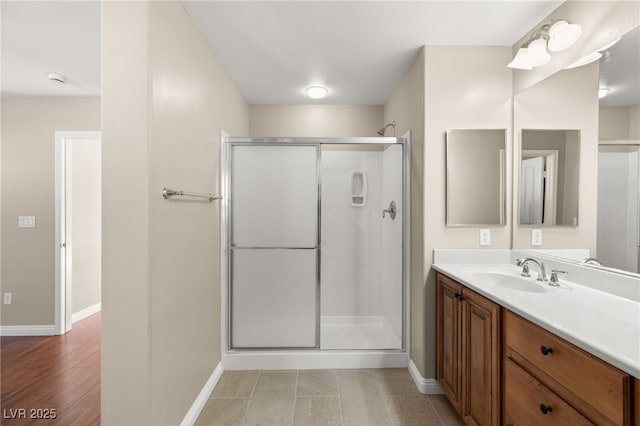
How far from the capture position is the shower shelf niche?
2984 mm

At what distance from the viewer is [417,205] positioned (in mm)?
2443

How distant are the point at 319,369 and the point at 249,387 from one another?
611 millimetres

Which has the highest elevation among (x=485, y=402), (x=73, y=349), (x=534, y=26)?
(x=534, y=26)

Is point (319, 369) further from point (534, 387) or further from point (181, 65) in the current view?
point (181, 65)

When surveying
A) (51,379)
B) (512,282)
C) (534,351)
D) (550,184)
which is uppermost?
(550,184)

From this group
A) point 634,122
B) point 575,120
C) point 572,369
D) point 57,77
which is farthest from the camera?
point 57,77

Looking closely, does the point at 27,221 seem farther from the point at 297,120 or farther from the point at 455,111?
the point at 455,111

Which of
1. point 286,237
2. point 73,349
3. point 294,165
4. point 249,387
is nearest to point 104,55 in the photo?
point 294,165

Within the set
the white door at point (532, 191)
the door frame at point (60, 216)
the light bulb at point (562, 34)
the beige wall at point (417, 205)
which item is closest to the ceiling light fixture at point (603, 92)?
the light bulb at point (562, 34)

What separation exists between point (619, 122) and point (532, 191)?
2.34ft

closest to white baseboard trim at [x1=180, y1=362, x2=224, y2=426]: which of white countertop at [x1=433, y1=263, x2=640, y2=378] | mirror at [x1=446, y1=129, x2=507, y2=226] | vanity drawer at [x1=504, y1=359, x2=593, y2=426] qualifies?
vanity drawer at [x1=504, y1=359, x2=593, y2=426]

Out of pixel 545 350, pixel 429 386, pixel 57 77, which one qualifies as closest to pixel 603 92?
pixel 545 350

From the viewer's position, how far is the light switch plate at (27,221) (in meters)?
3.39

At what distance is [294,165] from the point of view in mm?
2723
